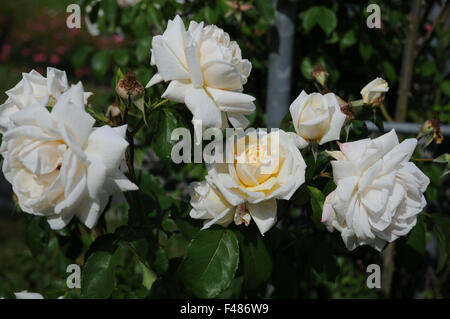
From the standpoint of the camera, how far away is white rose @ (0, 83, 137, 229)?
24.9 inches

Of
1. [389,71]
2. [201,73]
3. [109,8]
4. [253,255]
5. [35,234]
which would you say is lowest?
[35,234]

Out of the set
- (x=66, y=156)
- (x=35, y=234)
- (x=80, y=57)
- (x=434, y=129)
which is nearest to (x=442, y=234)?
(x=434, y=129)

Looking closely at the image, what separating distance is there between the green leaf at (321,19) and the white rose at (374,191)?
692mm

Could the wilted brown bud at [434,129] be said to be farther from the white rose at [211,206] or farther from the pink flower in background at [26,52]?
the pink flower in background at [26,52]

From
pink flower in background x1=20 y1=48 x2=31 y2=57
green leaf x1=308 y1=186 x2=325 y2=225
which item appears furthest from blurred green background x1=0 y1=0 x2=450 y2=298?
pink flower in background x1=20 y1=48 x2=31 y2=57

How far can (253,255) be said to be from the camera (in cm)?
80

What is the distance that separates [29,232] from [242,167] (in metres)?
0.73

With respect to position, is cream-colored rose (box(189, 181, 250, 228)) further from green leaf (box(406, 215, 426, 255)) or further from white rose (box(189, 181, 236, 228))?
green leaf (box(406, 215, 426, 255))

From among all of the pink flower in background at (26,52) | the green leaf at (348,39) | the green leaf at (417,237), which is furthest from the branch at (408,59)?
the pink flower in background at (26,52)

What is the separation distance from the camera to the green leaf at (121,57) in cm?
157

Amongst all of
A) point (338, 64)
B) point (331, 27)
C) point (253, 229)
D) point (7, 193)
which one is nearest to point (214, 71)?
point (253, 229)

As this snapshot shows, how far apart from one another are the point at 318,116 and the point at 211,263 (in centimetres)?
31

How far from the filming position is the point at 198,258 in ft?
2.54

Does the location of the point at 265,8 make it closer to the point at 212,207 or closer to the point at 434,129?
the point at 434,129
